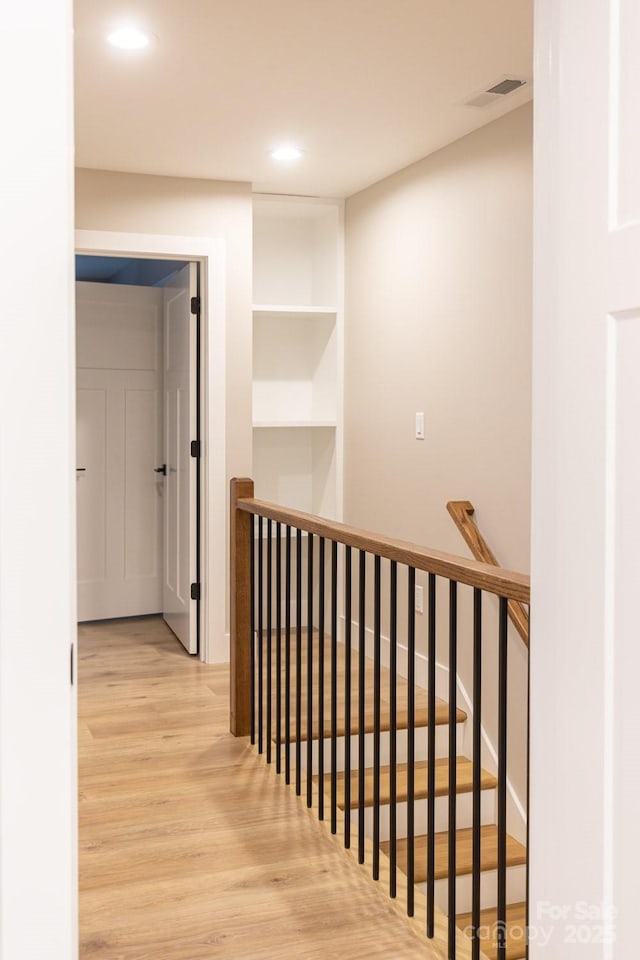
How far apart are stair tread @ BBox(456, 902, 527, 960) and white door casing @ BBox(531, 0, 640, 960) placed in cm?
183

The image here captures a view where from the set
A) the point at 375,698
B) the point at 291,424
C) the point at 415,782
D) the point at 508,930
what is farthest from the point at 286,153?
the point at 508,930

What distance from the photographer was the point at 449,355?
4.06 m

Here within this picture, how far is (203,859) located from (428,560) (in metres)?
1.14

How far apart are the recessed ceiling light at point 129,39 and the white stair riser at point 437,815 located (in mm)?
2644

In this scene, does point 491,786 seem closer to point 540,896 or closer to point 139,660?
point 139,660

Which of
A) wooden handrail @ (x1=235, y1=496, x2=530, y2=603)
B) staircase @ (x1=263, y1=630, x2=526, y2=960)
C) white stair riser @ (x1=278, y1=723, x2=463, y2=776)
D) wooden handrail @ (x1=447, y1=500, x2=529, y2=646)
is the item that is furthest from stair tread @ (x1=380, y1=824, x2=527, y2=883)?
wooden handrail @ (x1=235, y1=496, x2=530, y2=603)

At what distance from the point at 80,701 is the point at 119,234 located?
7.10ft

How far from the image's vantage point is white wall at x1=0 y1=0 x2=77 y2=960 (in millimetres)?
1090

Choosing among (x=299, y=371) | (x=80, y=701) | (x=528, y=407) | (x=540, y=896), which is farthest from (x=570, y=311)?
(x=299, y=371)

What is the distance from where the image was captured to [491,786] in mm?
3773

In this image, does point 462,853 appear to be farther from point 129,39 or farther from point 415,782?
point 129,39

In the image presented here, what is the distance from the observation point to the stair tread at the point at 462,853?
332cm

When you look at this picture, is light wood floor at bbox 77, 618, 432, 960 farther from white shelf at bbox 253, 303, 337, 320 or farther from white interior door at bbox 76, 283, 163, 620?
white shelf at bbox 253, 303, 337, 320

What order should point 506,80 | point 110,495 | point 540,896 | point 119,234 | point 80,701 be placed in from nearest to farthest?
point 540,896 → point 506,80 → point 80,701 → point 119,234 → point 110,495
